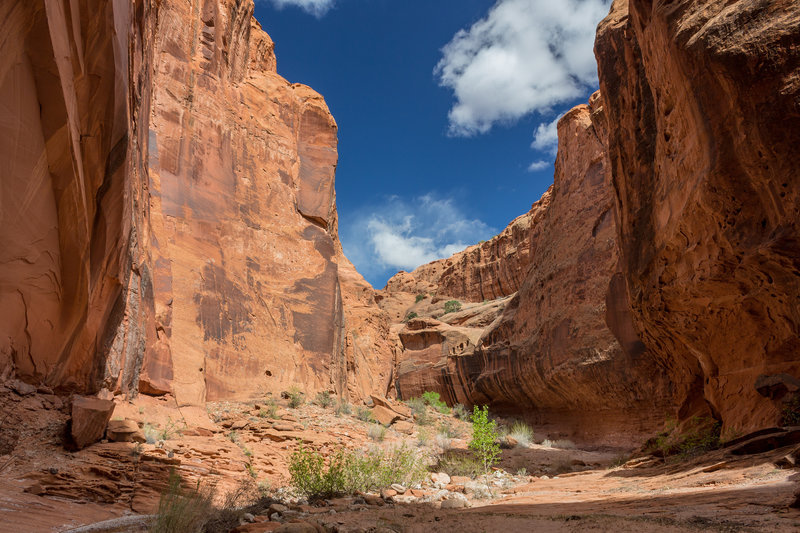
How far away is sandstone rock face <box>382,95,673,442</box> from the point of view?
710 inches

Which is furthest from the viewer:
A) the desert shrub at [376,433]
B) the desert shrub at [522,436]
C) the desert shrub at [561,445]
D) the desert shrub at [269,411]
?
the desert shrub at [561,445]

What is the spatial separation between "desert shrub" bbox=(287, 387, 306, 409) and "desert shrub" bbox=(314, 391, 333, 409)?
0.60m

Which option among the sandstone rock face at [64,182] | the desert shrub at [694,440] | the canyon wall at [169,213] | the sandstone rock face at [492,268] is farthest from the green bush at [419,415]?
the sandstone rock face at [492,268]

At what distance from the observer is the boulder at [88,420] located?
25.6ft

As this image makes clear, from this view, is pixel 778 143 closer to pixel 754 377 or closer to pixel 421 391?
pixel 754 377

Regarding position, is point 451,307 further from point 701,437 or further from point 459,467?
point 701,437

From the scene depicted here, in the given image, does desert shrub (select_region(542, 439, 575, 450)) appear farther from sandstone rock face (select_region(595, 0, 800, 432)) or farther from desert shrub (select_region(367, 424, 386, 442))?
desert shrub (select_region(367, 424, 386, 442))

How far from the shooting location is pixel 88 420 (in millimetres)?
8023

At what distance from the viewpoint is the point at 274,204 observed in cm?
1970

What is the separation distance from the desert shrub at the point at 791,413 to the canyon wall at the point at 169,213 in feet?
36.2

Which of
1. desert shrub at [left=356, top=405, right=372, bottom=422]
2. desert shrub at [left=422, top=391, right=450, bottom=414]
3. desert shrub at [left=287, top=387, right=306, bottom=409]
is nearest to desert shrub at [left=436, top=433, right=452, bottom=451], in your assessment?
desert shrub at [left=356, top=405, right=372, bottom=422]

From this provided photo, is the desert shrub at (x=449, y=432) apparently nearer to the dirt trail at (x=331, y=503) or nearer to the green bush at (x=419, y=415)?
the green bush at (x=419, y=415)

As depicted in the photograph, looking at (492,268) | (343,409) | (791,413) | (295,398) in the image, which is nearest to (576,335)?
(343,409)

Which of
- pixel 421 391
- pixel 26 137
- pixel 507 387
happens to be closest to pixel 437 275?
pixel 421 391
